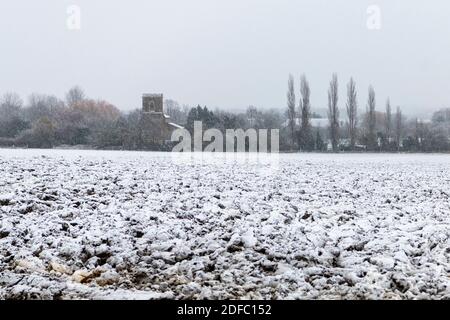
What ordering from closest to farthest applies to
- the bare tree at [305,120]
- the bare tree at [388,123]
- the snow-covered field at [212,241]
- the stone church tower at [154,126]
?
the snow-covered field at [212,241] → the stone church tower at [154,126] → the bare tree at [305,120] → the bare tree at [388,123]

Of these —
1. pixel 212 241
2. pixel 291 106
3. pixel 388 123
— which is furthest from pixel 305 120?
pixel 212 241

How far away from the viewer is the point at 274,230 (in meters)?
8.44

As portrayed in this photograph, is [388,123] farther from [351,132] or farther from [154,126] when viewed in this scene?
[154,126]

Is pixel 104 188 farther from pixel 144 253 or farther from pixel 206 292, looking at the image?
pixel 206 292

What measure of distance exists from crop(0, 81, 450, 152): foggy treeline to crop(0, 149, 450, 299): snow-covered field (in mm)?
30800

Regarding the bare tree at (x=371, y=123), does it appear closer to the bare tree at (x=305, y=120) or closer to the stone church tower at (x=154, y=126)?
the bare tree at (x=305, y=120)

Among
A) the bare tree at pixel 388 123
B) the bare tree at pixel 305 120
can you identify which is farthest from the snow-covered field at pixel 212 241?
the bare tree at pixel 388 123

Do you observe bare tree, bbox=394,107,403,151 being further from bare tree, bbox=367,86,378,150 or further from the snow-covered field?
the snow-covered field

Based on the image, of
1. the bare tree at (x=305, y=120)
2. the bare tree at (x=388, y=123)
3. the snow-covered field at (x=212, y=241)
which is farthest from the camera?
the bare tree at (x=388, y=123)

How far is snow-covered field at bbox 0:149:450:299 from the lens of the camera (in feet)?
21.0

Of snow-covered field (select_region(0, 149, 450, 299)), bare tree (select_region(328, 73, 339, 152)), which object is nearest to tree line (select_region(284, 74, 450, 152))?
bare tree (select_region(328, 73, 339, 152))

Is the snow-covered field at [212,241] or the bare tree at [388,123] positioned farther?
the bare tree at [388,123]

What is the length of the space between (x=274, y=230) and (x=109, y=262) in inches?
121

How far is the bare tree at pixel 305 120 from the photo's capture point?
154 ft
